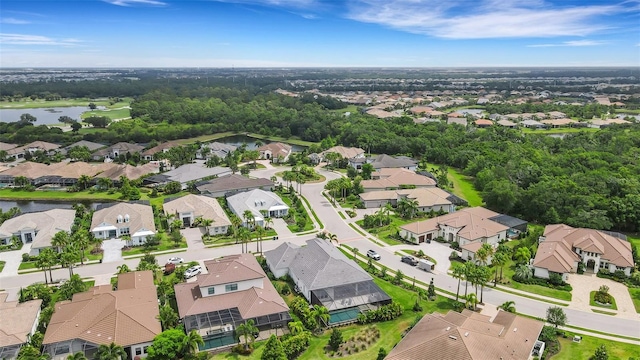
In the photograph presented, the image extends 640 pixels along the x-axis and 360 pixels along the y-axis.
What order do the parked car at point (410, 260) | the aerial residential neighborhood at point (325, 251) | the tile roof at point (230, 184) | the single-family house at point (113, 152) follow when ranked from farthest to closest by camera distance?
1. the single-family house at point (113, 152)
2. the tile roof at point (230, 184)
3. the parked car at point (410, 260)
4. the aerial residential neighborhood at point (325, 251)

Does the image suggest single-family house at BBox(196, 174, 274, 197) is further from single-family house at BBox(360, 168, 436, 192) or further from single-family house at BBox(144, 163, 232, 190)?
single-family house at BBox(360, 168, 436, 192)

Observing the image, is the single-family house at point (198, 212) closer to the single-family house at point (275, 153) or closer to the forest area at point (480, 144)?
the single-family house at point (275, 153)

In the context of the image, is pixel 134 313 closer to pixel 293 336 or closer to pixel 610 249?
pixel 293 336

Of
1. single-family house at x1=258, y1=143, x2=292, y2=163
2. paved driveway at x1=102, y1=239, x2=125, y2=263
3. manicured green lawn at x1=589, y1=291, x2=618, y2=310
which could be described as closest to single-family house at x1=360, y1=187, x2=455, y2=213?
manicured green lawn at x1=589, y1=291, x2=618, y2=310

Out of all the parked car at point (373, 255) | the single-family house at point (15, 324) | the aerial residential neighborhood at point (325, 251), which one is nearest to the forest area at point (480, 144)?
the aerial residential neighborhood at point (325, 251)

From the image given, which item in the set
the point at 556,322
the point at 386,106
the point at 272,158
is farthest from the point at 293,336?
the point at 386,106

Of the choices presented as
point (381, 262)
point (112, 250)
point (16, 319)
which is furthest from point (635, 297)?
point (112, 250)
